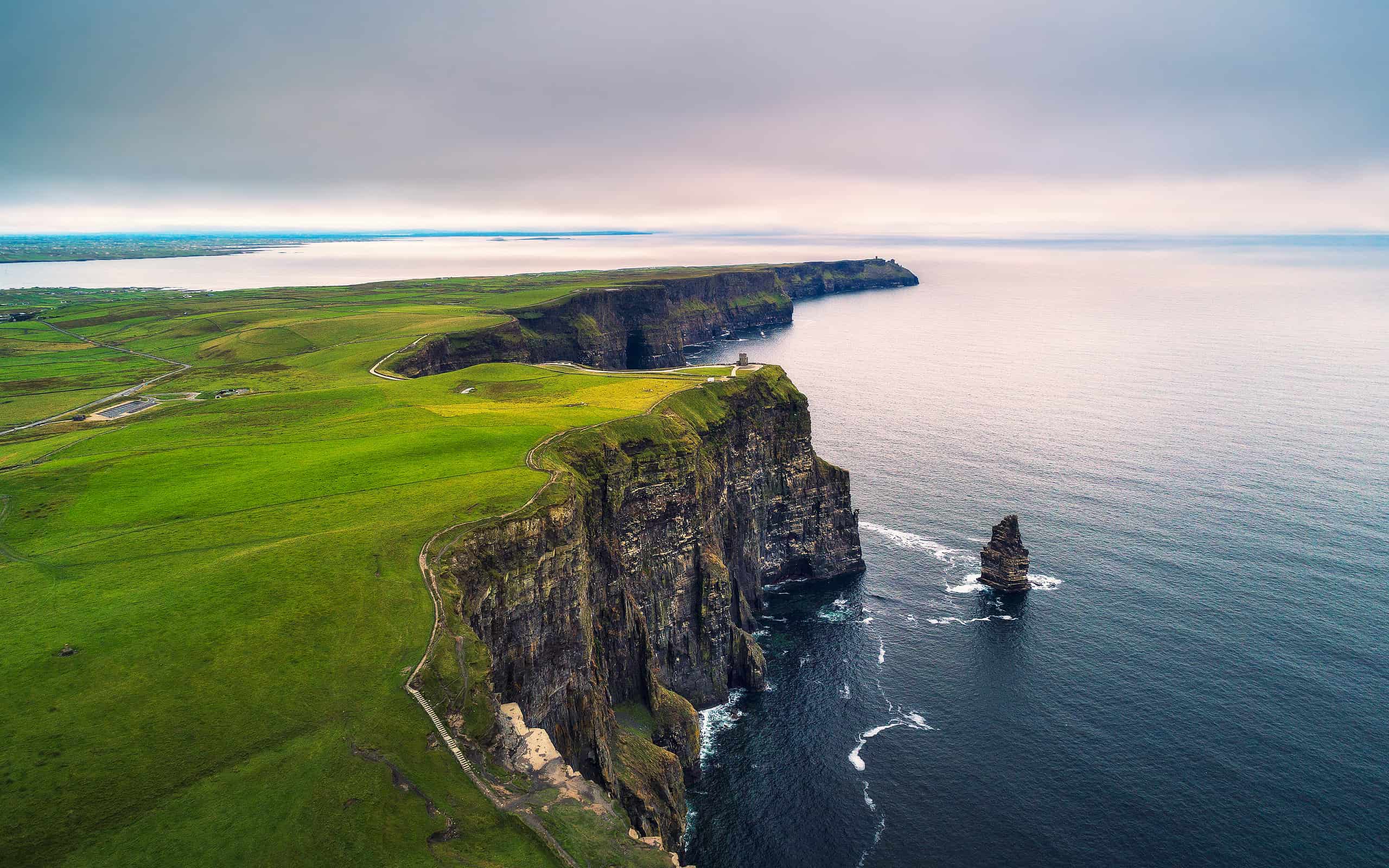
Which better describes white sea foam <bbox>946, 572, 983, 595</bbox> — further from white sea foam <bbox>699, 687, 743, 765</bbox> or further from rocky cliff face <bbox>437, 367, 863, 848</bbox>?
white sea foam <bbox>699, 687, 743, 765</bbox>

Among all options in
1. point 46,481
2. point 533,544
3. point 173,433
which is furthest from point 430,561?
point 173,433

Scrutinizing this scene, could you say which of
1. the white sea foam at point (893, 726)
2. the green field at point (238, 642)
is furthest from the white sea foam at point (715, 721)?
the green field at point (238, 642)

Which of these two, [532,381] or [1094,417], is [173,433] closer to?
[532,381]

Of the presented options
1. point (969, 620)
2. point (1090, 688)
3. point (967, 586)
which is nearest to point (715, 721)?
point (969, 620)

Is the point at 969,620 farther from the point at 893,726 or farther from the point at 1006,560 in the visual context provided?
the point at 893,726

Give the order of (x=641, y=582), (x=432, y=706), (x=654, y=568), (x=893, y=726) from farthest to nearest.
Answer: (x=654, y=568) < (x=641, y=582) < (x=893, y=726) < (x=432, y=706)

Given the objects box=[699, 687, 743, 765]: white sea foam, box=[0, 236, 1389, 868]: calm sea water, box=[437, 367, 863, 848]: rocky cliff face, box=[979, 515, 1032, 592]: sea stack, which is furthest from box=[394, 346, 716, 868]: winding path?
box=[979, 515, 1032, 592]: sea stack

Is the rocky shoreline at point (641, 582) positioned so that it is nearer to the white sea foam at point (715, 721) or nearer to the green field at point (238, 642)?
the white sea foam at point (715, 721)
